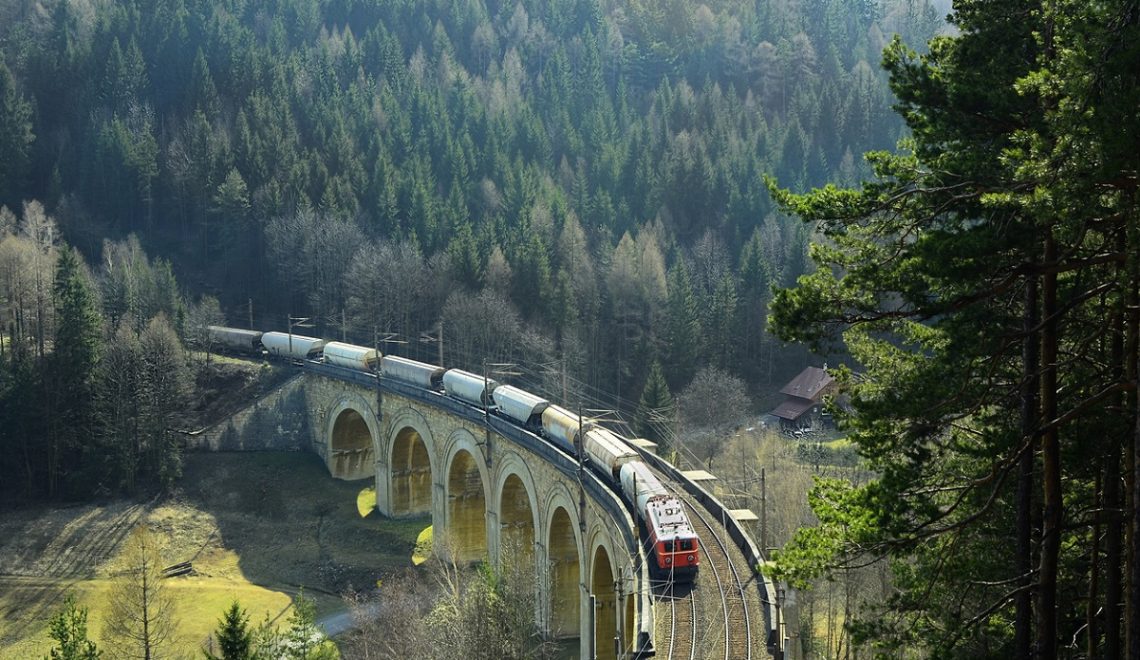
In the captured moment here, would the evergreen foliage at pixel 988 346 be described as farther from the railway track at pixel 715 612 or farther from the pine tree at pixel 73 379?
the pine tree at pixel 73 379

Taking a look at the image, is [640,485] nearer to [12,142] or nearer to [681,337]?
[681,337]

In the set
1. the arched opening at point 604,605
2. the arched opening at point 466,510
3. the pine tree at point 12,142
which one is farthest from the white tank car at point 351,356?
the pine tree at point 12,142

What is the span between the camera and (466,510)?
5550 cm

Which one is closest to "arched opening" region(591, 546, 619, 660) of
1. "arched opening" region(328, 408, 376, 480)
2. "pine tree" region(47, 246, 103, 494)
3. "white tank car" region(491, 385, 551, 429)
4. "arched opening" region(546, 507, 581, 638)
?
"arched opening" region(546, 507, 581, 638)

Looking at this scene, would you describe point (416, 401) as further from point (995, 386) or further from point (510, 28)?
point (510, 28)

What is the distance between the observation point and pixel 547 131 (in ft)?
378

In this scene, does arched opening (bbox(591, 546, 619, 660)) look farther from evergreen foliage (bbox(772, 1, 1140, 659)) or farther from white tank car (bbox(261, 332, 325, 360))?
white tank car (bbox(261, 332, 325, 360))

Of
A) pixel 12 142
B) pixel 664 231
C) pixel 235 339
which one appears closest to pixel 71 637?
pixel 235 339

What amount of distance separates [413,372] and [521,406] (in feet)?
42.8

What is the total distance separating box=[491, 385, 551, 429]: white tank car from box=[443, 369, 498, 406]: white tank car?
2.94 ft

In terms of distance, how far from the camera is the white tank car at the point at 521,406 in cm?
4878

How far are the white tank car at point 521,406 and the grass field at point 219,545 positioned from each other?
11491mm

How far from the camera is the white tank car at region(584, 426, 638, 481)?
130 ft

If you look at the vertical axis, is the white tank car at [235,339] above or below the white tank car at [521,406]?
above
